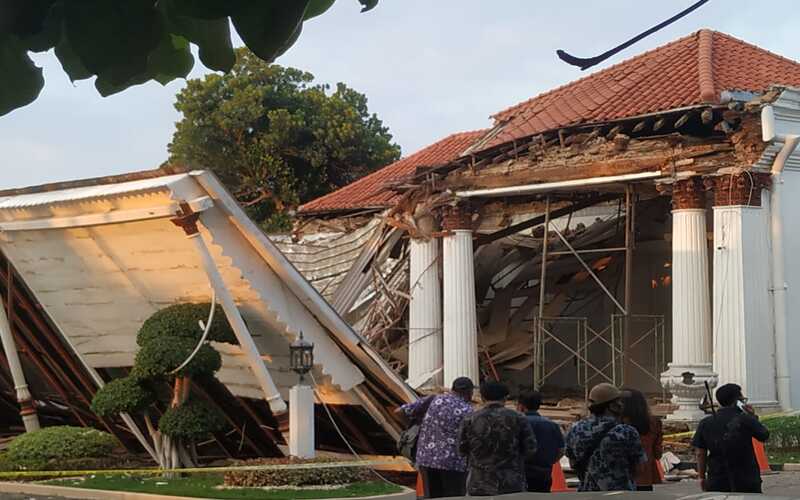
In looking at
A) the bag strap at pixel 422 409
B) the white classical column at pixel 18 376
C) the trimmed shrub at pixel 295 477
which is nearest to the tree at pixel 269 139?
the white classical column at pixel 18 376

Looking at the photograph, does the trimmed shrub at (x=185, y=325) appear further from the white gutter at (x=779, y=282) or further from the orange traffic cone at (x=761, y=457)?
the white gutter at (x=779, y=282)

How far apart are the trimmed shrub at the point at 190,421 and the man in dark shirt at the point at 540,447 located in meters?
6.47

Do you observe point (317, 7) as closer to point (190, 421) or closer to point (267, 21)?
point (267, 21)

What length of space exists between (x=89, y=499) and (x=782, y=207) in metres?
12.2

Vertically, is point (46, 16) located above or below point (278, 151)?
below

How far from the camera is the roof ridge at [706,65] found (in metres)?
19.6

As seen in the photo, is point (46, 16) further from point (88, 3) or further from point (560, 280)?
point (560, 280)

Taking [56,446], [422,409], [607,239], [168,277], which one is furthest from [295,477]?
[607,239]

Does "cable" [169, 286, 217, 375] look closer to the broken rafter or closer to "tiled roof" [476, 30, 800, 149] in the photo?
"tiled roof" [476, 30, 800, 149]

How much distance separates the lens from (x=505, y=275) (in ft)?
88.9

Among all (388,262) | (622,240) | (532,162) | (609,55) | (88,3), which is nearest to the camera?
(88,3)

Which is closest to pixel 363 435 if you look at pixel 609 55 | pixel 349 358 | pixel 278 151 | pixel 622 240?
pixel 349 358

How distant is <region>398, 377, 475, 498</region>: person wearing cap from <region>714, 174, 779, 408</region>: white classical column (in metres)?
10.3

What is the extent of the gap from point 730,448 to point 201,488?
6.78 m
